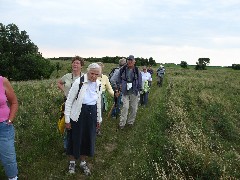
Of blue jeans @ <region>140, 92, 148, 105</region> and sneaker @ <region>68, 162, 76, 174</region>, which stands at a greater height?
blue jeans @ <region>140, 92, 148, 105</region>

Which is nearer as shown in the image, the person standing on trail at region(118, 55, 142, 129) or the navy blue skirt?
the navy blue skirt

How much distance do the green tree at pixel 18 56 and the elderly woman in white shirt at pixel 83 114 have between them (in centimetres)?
5089

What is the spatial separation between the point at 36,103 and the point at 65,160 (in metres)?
5.81

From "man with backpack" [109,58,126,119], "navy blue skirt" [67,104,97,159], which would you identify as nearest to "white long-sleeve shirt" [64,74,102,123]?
"navy blue skirt" [67,104,97,159]

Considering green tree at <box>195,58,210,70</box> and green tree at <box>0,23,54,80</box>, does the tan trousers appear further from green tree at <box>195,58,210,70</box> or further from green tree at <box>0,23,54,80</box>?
green tree at <box>195,58,210,70</box>

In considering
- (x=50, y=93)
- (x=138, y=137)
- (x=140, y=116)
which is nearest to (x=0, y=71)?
(x=50, y=93)

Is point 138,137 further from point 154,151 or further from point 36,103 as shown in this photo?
point 36,103

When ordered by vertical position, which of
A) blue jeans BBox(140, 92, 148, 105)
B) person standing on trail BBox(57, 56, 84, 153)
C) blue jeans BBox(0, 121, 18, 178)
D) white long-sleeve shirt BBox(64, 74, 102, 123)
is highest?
person standing on trail BBox(57, 56, 84, 153)

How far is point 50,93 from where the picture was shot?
653 inches

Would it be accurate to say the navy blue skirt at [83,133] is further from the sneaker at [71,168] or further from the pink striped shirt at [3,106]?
the pink striped shirt at [3,106]

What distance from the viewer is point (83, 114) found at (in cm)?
704

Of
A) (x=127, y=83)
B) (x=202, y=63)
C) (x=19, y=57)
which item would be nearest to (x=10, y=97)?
(x=127, y=83)

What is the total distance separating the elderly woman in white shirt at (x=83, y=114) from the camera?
270 inches

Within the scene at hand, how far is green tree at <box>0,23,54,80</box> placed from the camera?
184 feet
